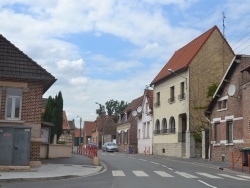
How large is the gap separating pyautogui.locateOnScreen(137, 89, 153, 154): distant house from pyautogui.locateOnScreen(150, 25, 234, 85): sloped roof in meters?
4.39

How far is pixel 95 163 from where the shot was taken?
1024 inches

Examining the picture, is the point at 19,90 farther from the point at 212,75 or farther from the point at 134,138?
the point at 134,138

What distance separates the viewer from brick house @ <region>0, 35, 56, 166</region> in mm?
22859

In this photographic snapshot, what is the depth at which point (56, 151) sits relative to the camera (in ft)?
103

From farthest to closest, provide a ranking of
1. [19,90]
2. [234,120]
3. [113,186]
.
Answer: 1. [234,120]
2. [19,90]
3. [113,186]

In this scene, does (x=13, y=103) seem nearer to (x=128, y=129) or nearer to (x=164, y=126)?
(x=164, y=126)

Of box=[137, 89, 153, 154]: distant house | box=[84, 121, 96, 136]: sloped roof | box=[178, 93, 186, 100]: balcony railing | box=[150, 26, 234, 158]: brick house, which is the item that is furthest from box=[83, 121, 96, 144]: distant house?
box=[178, 93, 186, 100]: balcony railing

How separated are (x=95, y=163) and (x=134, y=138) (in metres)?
34.3

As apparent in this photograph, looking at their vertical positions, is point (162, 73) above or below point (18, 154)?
above

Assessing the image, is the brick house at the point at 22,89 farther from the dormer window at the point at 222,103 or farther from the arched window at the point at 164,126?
the arched window at the point at 164,126

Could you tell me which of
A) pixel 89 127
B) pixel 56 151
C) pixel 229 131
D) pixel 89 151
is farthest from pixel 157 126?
pixel 89 127

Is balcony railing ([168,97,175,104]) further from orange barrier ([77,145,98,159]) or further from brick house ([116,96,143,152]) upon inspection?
brick house ([116,96,143,152])

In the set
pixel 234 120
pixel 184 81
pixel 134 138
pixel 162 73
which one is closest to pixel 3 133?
pixel 234 120

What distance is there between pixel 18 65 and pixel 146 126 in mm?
30652
